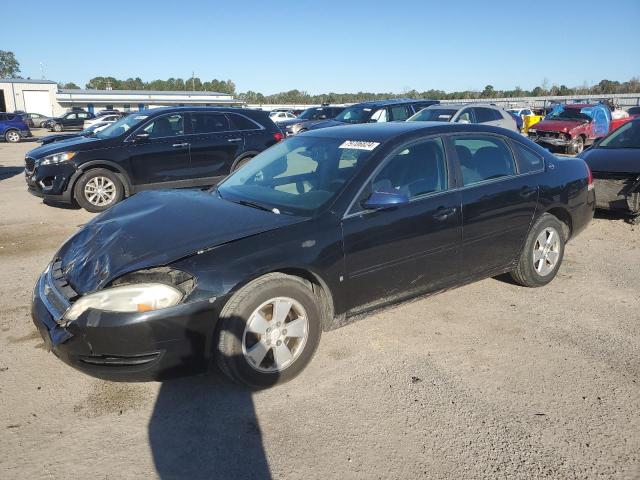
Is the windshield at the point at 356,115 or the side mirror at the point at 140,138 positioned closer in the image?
the side mirror at the point at 140,138

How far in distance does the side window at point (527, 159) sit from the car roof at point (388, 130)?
182 mm

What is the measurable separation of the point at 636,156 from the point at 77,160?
8.50 metres

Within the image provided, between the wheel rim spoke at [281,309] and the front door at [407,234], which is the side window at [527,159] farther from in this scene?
the wheel rim spoke at [281,309]

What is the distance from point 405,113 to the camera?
15273 mm

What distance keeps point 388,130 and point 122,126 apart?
6.31m

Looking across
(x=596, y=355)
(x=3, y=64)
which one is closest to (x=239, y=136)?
(x=596, y=355)

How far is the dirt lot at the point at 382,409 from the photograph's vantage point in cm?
250

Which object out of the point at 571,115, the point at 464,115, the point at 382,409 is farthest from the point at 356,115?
the point at 382,409

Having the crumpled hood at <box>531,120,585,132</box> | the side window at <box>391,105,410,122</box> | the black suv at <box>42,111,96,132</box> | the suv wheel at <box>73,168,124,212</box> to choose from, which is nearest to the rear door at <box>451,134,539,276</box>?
the suv wheel at <box>73,168,124,212</box>

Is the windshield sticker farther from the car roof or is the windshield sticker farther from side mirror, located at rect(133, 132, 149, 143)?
side mirror, located at rect(133, 132, 149, 143)

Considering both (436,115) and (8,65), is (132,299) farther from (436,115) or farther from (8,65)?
(8,65)

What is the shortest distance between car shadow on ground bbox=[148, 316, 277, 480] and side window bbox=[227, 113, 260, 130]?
678cm

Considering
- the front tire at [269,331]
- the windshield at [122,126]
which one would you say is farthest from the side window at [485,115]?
the front tire at [269,331]

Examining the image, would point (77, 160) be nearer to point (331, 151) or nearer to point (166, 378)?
point (331, 151)
